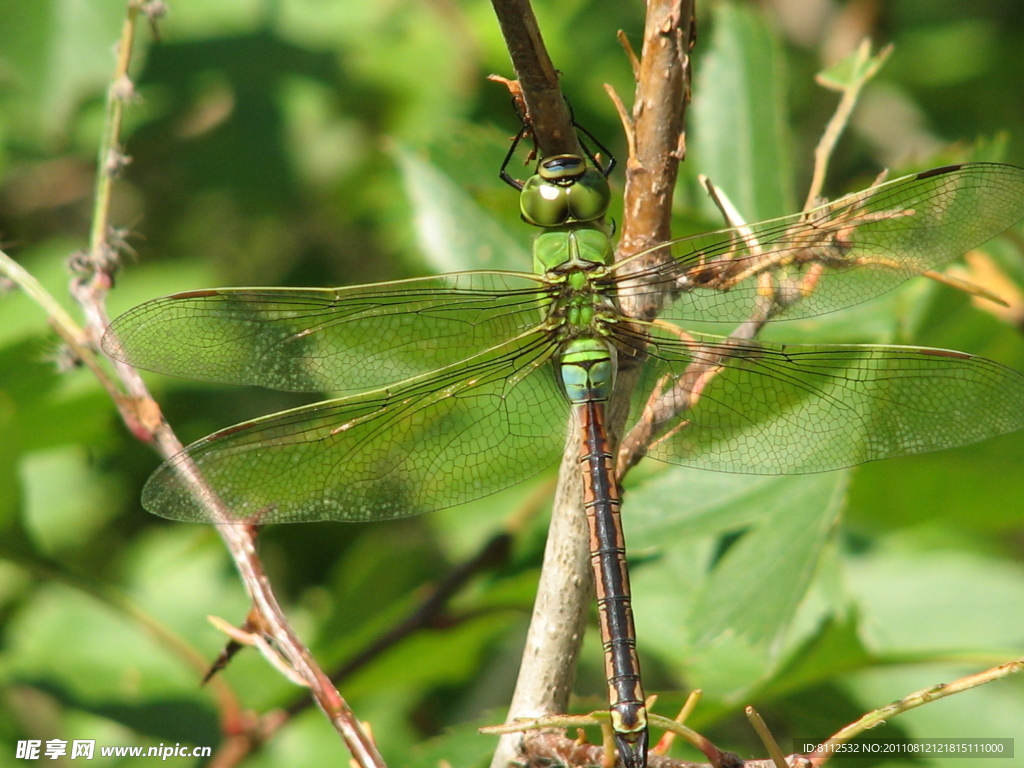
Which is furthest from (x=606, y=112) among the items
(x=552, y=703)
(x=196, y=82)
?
(x=552, y=703)

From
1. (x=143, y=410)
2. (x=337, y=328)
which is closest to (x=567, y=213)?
(x=337, y=328)

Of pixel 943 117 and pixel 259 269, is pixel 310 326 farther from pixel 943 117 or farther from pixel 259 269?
pixel 943 117

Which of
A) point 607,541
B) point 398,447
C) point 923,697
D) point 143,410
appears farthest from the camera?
point 398,447

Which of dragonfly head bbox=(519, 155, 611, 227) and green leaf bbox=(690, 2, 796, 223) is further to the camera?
green leaf bbox=(690, 2, 796, 223)

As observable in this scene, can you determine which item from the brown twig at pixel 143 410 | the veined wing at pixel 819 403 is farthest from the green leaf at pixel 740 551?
the brown twig at pixel 143 410

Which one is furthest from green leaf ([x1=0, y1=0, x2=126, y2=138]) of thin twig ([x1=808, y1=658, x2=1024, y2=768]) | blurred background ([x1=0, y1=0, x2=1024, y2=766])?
thin twig ([x1=808, y1=658, x2=1024, y2=768])

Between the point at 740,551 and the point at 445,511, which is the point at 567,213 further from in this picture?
the point at 445,511

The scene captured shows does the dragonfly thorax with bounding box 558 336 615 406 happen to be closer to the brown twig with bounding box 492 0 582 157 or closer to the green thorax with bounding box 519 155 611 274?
the green thorax with bounding box 519 155 611 274
